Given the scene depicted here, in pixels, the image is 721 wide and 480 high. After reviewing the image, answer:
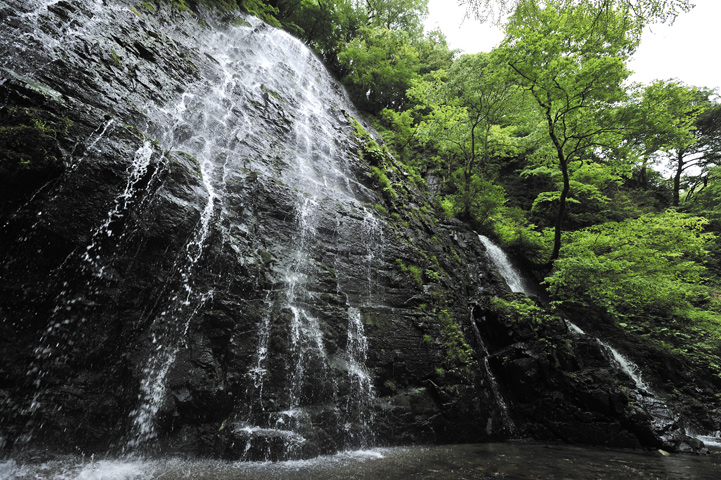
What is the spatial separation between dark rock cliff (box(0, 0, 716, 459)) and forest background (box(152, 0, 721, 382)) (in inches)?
80.2

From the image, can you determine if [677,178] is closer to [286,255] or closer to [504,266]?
[504,266]

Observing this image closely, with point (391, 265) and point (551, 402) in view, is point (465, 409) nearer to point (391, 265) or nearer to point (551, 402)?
point (551, 402)

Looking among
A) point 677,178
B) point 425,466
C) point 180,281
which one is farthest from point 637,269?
point 677,178

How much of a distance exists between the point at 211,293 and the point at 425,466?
4.32 m

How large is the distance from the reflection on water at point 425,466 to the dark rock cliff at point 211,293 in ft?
1.02

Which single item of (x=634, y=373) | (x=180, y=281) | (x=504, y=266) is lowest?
(x=634, y=373)

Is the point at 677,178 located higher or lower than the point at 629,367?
higher

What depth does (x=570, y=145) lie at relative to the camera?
37.5ft

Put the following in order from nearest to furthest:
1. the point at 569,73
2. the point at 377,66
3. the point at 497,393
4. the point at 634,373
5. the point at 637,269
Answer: the point at 497,393 < the point at 634,373 < the point at 569,73 < the point at 637,269 < the point at 377,66

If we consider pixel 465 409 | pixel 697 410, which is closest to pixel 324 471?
pixel 465 409

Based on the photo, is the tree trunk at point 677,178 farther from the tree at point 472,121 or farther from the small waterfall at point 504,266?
the small waterfall at point 504,266

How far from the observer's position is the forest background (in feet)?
29.2

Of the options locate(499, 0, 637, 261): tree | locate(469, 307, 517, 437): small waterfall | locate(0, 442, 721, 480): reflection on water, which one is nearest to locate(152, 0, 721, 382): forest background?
locate(499, 0, 637, 261): tree

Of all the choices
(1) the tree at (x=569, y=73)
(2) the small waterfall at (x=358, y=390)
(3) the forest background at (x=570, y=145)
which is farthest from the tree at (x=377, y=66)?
(2) the small waterfall at (x=358, y=390)
